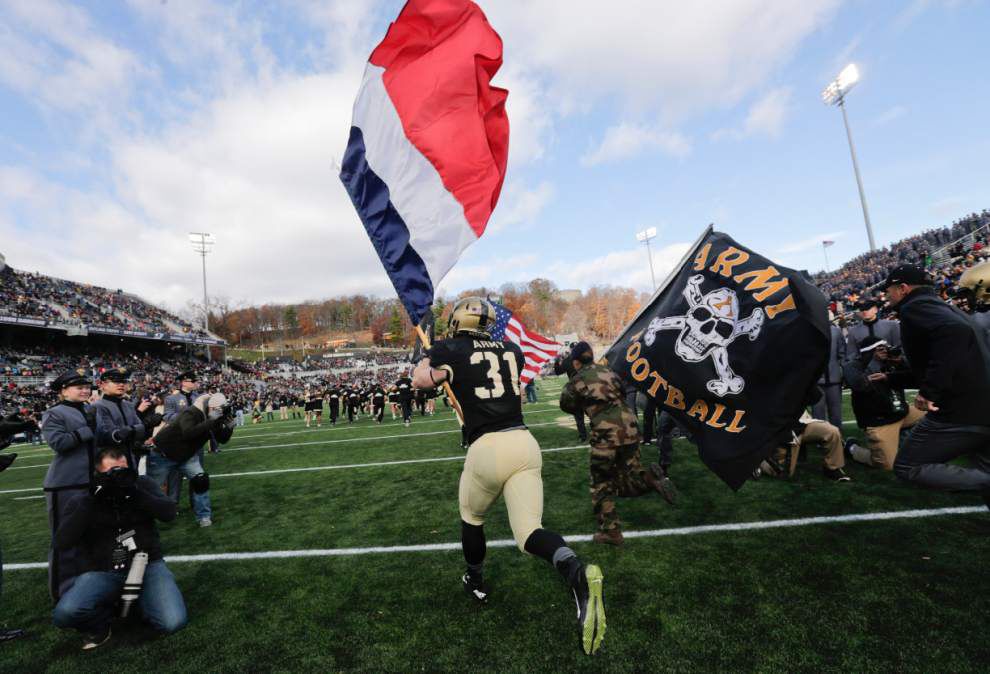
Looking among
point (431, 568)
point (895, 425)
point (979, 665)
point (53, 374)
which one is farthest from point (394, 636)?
point (53, 374)

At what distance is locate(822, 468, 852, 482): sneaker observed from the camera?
571 centimetres

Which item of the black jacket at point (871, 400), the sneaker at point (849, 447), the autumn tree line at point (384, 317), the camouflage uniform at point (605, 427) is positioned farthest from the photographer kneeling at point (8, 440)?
the autumn tree line at point (384, 317)

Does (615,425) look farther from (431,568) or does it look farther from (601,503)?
(431,568)

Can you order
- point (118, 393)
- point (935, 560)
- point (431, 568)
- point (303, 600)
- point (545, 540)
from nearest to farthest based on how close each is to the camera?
point (545, 540), point (935, 560), point (303, 600), point (431, 568), point (118, 393)

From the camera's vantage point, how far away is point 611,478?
15.7ft

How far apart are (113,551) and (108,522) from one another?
24 cm

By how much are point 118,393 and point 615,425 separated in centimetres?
583

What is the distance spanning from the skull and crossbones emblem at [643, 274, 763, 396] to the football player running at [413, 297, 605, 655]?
174cm

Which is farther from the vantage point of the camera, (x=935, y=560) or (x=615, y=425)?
(x=615, y=425)

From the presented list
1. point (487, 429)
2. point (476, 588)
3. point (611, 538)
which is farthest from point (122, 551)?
point (611, 538)

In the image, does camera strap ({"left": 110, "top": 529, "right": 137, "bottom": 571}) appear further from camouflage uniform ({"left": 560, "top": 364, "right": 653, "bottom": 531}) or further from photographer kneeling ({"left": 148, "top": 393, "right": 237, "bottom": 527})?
camouflage uniform ({"left": 560, "top": 364, "right": 653, "bottom": 531})

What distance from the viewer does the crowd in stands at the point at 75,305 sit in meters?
42.5

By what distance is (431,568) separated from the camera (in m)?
4.41

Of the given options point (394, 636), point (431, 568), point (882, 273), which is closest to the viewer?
point (394, 636)
